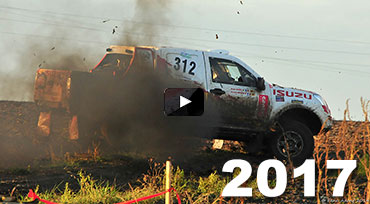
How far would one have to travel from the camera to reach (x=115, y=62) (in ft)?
38.5

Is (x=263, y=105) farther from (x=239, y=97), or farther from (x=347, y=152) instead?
(x=347, y=152)

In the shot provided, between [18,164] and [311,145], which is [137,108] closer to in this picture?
[18,164]

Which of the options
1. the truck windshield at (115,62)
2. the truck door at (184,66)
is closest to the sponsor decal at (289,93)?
the truck door at (184,66)

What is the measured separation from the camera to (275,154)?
12.4 metres

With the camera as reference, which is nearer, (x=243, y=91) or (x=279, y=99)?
(x=243, y=91)

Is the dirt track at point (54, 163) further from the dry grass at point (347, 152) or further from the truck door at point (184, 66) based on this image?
the dry grass at point (347, 152)

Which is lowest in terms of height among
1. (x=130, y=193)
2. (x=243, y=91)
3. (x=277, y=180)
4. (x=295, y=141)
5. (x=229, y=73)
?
(x=130, y=193)

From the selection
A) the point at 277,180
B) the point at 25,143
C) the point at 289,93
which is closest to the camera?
the point at 277,180

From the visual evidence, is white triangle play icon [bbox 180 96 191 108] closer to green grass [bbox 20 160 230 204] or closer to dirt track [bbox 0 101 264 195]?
green grass [bbox 20 160 230 204]

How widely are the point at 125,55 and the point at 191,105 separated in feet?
19.8

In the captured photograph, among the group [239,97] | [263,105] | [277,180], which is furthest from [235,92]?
[277,180]

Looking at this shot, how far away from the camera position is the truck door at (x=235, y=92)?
1194cm

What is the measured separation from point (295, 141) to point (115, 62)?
401 centimetres

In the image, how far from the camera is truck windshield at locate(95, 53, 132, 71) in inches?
453
